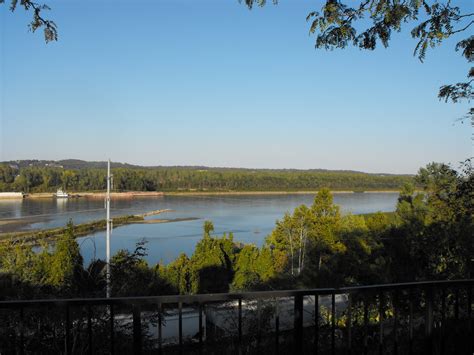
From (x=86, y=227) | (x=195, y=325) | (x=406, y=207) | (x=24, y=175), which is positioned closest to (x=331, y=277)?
(x=195, y=325)

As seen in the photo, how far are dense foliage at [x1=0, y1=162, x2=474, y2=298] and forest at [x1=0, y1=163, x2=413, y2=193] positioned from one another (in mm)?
43496

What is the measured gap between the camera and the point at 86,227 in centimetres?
3631

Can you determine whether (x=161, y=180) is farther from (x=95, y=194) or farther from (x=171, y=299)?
(x=171, y=299)

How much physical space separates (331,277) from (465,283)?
1264 centimetres

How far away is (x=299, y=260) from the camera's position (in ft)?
Answer: 84.4

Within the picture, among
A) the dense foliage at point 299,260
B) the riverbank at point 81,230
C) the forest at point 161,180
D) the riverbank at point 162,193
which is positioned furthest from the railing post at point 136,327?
the riverbank at point 162,193

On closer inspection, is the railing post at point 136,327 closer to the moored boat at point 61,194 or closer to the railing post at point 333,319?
the railing post at point 333,319

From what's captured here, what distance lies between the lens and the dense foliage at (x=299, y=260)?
5.73m

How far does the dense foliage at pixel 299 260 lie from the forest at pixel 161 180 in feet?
143

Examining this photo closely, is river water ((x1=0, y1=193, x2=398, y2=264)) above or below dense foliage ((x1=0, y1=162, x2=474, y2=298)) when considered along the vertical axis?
below

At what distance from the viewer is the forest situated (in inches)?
2884

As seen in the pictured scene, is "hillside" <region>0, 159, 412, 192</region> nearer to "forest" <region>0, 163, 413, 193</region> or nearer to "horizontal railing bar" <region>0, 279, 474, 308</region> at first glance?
"forest" <region>0, 163, 413, 193</region>

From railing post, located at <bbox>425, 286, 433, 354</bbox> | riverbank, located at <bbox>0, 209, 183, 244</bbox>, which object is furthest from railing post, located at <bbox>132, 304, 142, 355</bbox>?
riverbank, located at <bbox>0, 209, 183, 244</bbox>

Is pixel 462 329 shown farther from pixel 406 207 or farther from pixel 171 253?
pixel 406 207
